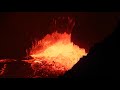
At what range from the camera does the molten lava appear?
3850mm

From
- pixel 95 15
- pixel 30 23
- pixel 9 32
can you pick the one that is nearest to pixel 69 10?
pixel 95 15

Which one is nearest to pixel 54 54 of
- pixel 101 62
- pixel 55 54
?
pixel 55 54

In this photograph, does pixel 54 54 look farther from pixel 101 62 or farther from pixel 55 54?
pixel 101 62

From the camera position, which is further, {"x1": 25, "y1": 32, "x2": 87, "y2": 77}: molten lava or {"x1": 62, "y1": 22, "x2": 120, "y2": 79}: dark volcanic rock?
{"x1": 25, "y1": 32, "x2": 87, "y2": 77}: molten lava

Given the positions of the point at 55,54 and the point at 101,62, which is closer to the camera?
the point at 101,62

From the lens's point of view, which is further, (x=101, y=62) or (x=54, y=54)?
(x=54, y=54)

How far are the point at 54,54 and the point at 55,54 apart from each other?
0.01m

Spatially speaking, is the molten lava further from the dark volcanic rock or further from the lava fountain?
the dark volcanic rock

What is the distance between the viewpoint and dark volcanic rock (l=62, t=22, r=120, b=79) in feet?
11.7

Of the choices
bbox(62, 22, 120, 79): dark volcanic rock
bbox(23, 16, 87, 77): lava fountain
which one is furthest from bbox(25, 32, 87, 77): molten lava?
bbox(62, 22, 120, 79): dark volcanic rock

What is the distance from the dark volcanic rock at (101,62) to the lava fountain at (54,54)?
6.8 inches

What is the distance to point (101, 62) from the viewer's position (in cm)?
363

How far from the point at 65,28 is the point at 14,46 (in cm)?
77

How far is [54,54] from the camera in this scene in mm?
3996
